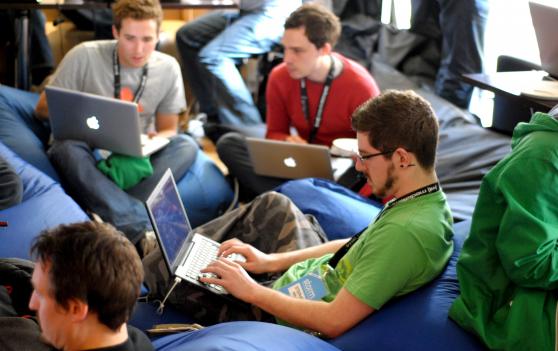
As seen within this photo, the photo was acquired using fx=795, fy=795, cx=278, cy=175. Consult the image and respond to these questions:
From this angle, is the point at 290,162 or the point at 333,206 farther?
the point at 290,162

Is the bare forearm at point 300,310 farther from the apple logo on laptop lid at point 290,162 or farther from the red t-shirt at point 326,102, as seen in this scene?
the red t-shirt at point 326,102

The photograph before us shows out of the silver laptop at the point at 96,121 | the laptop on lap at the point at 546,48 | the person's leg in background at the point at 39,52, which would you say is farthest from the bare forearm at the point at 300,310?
the person's leg in background at the point at 39,52

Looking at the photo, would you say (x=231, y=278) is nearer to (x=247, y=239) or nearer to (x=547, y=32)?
(x=247, y=239)

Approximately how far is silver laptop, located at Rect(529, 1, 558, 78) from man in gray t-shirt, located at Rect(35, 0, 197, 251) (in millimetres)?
1619

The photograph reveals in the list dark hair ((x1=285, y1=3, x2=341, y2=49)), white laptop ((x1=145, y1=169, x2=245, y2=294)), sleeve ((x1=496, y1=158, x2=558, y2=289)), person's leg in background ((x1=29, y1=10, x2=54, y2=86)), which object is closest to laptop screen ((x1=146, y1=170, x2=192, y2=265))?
white laptop ((x1=145, y1=169, x2=245, y2=294))

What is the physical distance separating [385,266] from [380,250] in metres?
0.04

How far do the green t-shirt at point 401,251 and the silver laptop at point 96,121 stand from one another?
139cm

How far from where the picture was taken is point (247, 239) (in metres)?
2.59

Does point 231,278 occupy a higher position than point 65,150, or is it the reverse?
point 231,278

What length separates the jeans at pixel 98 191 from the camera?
10.3ft

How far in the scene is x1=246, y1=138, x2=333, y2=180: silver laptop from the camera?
3.27 m

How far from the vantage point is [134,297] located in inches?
61.7

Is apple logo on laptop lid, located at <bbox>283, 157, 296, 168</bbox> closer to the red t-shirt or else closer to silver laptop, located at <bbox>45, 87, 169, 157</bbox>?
the red t-shirt

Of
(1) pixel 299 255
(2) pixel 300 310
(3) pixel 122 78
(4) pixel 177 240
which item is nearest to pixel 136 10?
(3) pixel 122 78
